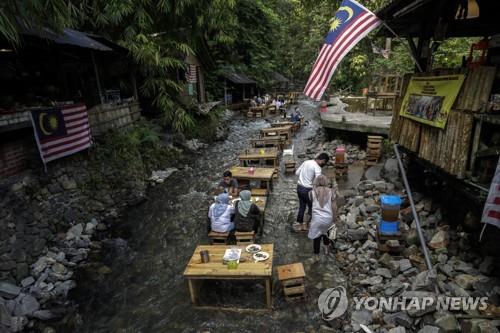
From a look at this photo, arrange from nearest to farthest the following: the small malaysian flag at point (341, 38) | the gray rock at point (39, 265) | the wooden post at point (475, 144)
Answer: the wooden post at point (475, 144) < the small malaysian flag at point (341, 38) < the gray rock at point (39, 265)

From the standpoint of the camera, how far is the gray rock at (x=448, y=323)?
427cm

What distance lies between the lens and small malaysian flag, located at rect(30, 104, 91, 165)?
8.45m

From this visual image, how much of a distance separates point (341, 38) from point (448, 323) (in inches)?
207

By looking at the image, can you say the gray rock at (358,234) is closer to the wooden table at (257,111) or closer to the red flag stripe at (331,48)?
the red flag stripe at (331,48)

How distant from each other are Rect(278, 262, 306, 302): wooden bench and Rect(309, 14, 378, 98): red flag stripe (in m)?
3.62

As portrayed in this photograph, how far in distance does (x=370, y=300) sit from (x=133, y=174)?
10018mm

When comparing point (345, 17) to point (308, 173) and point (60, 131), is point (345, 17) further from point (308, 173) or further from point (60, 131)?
point (60, 131)

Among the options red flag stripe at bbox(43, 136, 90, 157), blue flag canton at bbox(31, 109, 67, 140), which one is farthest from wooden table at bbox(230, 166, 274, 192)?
blue flag canton at bbox(31, 109, 67, 140)

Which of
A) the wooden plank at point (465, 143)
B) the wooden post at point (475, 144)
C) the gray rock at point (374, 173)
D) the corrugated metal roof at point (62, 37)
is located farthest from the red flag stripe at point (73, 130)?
the wooden post at point (475, 144)

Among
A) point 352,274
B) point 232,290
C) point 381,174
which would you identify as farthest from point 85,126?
point 381,174

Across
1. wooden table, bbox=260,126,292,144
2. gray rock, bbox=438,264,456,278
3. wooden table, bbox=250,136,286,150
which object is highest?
wooden table, bbox=260,126,292,144

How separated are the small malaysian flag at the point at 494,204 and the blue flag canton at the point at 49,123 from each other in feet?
33.9

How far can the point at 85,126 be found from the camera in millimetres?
10430

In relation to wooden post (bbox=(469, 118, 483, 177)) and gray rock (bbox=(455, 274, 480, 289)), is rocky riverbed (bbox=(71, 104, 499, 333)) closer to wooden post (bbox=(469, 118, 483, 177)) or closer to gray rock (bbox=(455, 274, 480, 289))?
gray rock (bbox=(455, 274, 480, 289))
